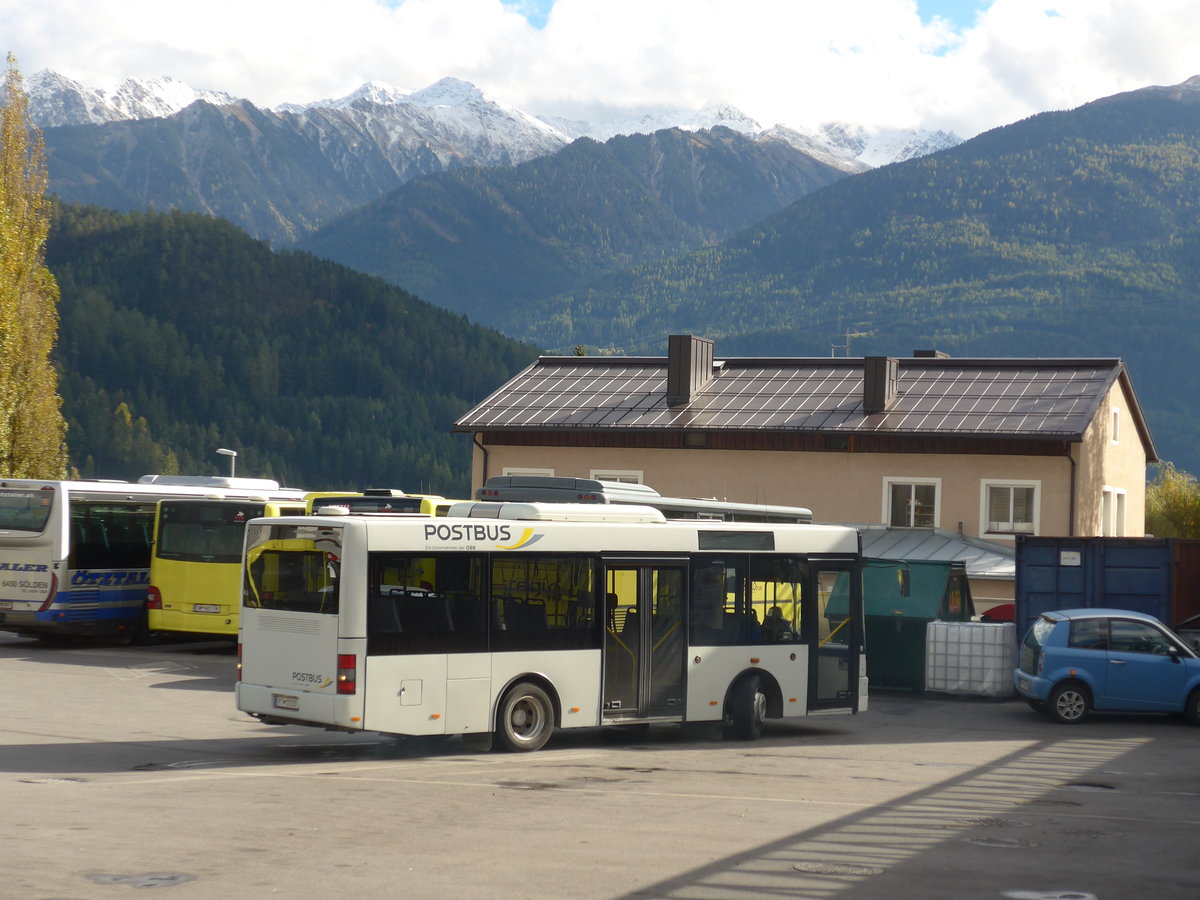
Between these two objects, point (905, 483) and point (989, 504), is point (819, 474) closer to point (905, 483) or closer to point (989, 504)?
point (905, 483)

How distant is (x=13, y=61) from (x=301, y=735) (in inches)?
1668

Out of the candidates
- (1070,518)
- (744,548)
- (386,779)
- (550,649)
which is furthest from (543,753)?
(1070,518)

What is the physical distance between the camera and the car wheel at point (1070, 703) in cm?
2105

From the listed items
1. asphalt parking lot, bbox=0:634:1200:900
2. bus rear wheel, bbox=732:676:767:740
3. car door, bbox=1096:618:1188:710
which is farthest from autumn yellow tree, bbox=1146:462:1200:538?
bus rear wheel, bbox=732:676:767:740

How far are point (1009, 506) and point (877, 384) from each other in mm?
4595

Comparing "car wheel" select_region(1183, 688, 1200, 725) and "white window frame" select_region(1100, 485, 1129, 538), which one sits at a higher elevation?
"white window frame" select_region(1100, 485, 1129, 538)

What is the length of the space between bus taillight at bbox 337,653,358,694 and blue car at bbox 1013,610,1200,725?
35.7 feet

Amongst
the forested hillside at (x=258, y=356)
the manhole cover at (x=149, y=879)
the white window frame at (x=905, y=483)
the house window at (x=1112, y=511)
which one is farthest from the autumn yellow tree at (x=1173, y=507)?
the forested hillside at (x=258, y=356)

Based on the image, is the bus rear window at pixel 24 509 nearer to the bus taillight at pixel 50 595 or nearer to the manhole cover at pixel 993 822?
the bus taillight at pixel 50 595

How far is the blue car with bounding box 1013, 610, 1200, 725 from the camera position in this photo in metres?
21.0

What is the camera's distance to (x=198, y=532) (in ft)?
87.6

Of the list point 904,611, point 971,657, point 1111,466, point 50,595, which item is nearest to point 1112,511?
point 1111,466

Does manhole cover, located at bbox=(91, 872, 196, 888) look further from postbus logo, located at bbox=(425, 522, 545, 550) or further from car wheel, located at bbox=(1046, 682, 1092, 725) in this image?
car wheel, located at bbox=(1046, 682, 1092, 725)

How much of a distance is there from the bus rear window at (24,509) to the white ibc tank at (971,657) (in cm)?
1526
